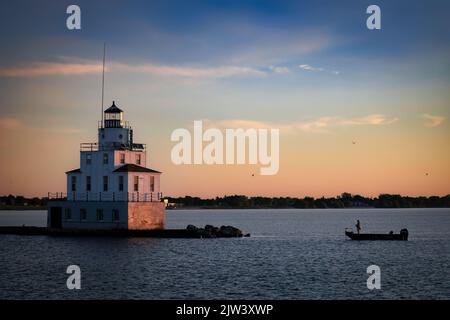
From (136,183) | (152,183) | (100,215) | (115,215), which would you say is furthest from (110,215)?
(152,183)

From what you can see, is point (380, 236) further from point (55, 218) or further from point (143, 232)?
point (55, 218)

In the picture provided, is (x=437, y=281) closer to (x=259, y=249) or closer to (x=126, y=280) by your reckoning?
(x=126, y=280)

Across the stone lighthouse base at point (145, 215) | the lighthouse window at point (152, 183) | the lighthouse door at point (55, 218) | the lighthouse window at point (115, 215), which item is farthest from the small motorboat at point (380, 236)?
the lighthouse door at point (55, 218)

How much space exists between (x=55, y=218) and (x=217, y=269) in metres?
36.3

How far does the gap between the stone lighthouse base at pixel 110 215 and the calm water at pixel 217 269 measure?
2408 mm

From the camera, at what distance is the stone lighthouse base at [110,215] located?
7700cm

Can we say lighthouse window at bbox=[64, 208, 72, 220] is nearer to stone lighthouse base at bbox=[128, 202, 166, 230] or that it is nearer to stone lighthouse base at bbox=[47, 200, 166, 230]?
stone lighthouse base at bbox=[47, 200, 166, 230]

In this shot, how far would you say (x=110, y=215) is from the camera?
7775 cm

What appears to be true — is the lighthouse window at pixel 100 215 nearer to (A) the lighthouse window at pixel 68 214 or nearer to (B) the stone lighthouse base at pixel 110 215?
(B) the stone lighthouse base at pixel 110 215

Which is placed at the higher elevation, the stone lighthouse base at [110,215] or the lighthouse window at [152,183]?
the lighthouse window at [152,183]

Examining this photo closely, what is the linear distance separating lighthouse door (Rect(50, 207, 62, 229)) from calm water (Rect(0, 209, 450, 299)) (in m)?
2.91
